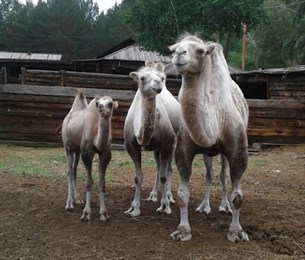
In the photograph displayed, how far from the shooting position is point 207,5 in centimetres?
2269

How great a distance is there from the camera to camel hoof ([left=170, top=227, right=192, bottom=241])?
16.9ft

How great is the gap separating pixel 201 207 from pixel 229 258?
1.84 m

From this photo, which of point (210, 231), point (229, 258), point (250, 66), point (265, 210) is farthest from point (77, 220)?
point (250, 66)

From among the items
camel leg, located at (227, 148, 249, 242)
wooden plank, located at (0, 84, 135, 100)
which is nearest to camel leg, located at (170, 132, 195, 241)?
camel leg, located at (227, 148, 249, 242)

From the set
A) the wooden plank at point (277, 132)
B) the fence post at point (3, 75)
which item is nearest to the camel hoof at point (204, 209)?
the wooden plank at point (277, 132)

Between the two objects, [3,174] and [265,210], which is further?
[3,174]

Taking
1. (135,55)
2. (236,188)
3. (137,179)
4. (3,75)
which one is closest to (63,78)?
(3,75)

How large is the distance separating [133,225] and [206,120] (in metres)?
1.60

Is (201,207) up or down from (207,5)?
down

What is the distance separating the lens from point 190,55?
191 inches

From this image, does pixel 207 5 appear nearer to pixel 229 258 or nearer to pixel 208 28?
pixel 208 28

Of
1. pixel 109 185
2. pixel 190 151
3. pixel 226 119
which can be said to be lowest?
pixel 109 185

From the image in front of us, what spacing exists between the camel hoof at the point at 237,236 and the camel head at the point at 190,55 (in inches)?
68.7

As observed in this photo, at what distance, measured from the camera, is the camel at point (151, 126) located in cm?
568
